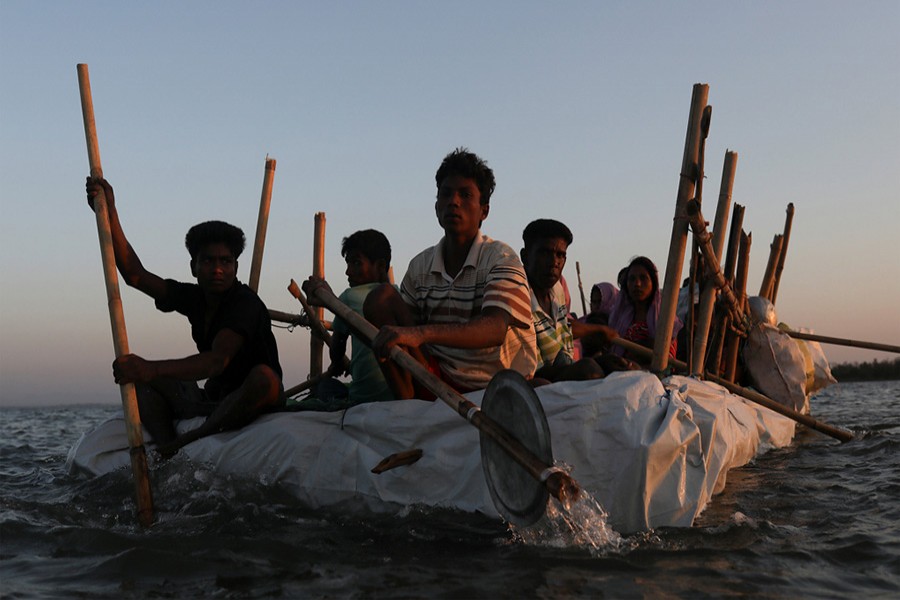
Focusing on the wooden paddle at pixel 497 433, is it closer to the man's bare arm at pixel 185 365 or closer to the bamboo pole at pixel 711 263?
the man's bare arm at pixel 185 365

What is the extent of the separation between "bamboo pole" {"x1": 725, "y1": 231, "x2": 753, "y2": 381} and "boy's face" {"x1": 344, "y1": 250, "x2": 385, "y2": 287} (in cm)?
343

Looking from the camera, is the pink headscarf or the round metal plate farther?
the pink headscarf

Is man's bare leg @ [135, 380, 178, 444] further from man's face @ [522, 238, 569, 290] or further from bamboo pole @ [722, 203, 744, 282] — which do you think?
bamboo pole @ [722, 203, 744, 282]

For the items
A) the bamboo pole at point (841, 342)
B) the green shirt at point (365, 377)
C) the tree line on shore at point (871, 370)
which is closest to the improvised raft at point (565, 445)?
the green shirt at point (365, 377)

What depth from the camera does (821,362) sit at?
8.09 m

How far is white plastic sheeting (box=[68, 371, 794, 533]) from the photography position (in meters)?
3.12

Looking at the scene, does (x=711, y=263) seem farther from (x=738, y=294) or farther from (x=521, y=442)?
(x=521, y=442)

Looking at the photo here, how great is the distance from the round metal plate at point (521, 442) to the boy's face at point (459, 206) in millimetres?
1163

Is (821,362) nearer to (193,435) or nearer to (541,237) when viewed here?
(541,237)

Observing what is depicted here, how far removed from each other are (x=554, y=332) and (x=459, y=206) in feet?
4.07

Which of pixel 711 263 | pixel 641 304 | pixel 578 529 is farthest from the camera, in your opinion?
pixel 641 304

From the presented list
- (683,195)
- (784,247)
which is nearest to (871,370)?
(784,247)

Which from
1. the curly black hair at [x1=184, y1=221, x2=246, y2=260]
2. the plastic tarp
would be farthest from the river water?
the plastic tarp

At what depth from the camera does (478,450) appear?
11.2ft
